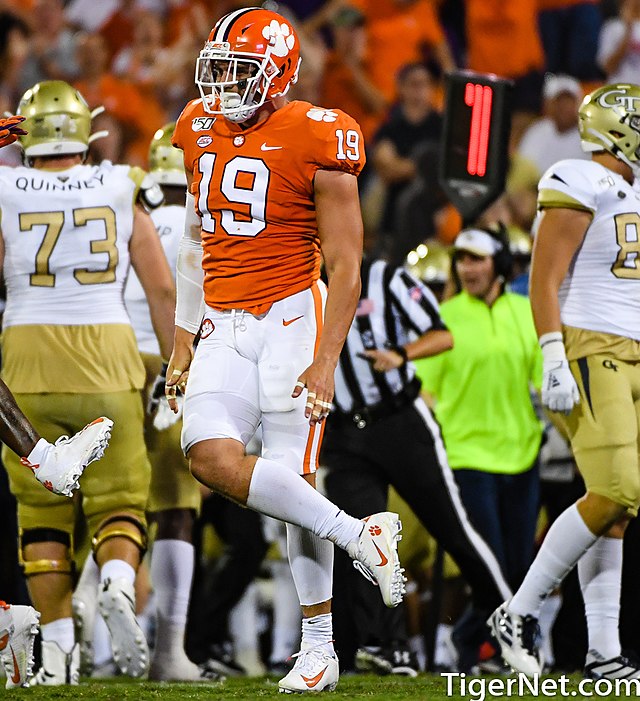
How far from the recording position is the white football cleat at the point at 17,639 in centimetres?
428

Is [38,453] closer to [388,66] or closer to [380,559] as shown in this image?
[380,559]

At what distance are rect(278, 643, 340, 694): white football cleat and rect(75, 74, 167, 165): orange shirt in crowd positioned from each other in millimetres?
6955

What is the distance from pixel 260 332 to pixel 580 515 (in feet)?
4.45

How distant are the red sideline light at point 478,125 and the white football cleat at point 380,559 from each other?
2.72 m

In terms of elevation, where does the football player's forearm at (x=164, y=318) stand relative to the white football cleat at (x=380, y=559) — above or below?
above

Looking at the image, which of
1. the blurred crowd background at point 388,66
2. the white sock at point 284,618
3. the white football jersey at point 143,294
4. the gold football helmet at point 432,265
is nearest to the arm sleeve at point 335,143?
the white football jersey at point 143,294

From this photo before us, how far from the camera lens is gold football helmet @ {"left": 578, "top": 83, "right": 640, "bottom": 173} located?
17.2ft

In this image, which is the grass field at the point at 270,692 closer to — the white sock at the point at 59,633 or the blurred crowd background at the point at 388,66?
the white sock at the point at 59,633

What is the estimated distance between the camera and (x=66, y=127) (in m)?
5.48

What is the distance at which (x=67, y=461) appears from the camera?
4.15m

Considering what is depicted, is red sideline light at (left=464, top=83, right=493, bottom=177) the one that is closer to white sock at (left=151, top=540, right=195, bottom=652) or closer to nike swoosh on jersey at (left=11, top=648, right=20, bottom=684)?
white sock at (left=151, top=540, right=195, bottom=652)

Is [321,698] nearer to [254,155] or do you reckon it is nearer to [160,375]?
[254,155]

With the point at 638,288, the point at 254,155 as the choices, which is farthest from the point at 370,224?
the point at 254,155

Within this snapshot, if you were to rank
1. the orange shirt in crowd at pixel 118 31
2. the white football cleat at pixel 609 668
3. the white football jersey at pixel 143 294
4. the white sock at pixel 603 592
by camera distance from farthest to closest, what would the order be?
the orange shirt in crowd at pixel 118 31, the white football jersey at pixel 143 294, the white sock at pixel 603 592, the white football cleat at pixel 609 668
